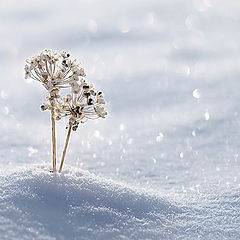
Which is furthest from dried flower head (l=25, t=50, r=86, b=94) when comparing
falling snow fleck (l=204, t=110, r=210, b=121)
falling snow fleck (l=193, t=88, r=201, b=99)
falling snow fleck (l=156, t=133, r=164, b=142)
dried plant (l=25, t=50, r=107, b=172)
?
falling snow fleck (l=193, t=88, r=201, b=99)

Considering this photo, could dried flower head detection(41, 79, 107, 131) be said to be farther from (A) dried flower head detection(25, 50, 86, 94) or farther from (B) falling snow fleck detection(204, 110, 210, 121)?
(B) falling snow fleck detection(204, 110, 210, 121)

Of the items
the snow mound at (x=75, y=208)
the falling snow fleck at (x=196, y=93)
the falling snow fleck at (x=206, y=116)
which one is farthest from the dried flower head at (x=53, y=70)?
the falling snow fleck at (x=196, y=93)

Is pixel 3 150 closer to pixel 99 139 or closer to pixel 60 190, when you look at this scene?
pixel 99 139

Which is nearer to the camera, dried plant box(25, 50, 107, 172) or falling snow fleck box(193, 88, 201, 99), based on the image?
dried plant box(25, 50, 107, 172)

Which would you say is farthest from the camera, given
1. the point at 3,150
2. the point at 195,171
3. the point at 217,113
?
the point at 217,113

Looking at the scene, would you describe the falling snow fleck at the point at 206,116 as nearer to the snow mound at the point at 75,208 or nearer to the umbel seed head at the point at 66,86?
the snow mound at the point at 75,208

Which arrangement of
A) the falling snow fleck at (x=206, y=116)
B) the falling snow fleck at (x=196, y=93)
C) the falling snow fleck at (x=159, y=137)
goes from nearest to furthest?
the falling snow fleck at (x=159, y=137), the falling snow fleck at (x=206, y=116), the falling snow fleck at (x=196, y=93)

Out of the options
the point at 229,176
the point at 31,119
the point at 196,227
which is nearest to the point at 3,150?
the point at 31,119

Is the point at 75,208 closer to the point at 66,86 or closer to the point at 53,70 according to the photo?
the point at 66,86
